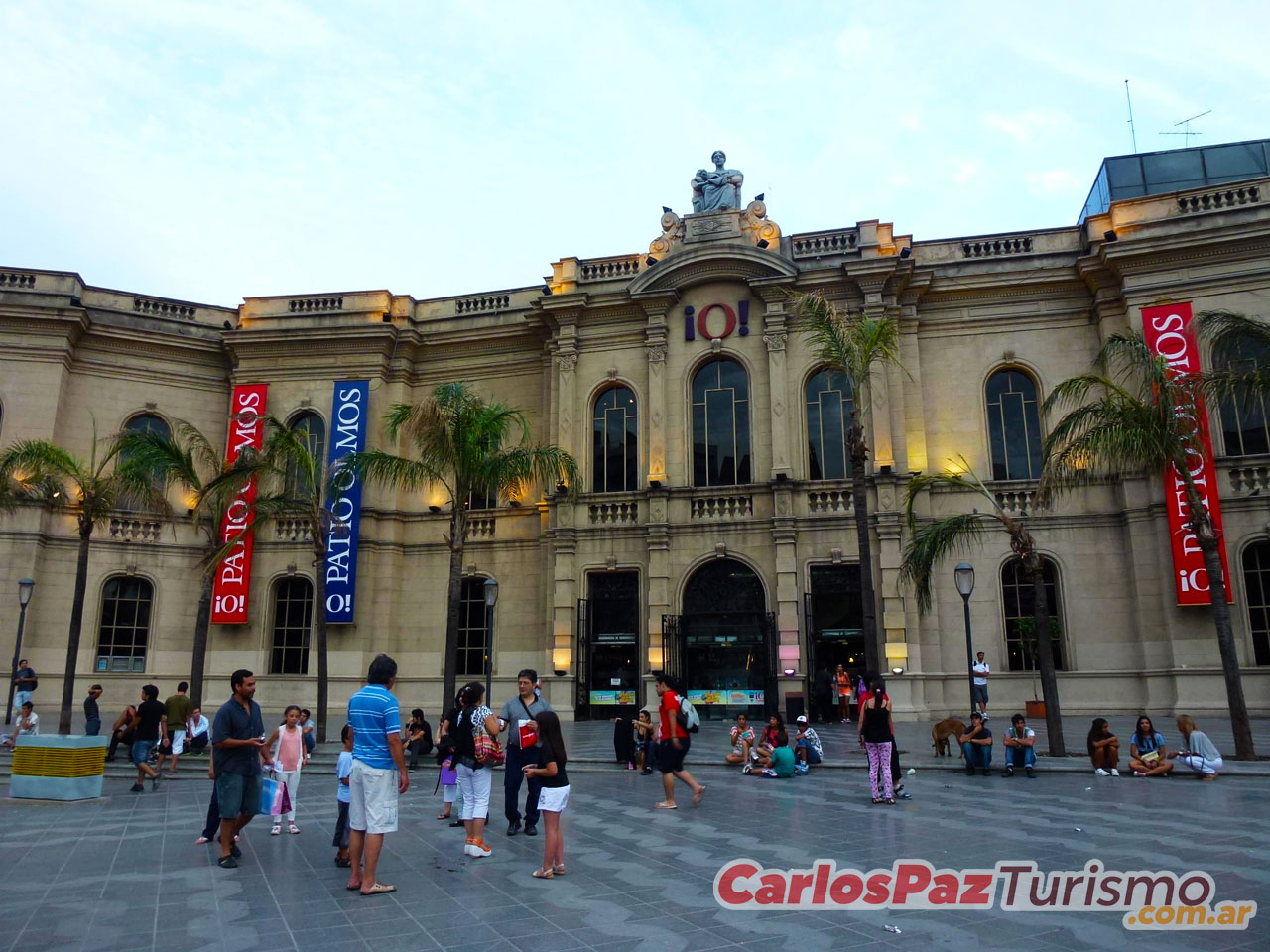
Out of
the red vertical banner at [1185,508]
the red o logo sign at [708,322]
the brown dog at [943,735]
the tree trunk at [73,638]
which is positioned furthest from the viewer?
the red o logo sign at [708,322]

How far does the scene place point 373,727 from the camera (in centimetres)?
772

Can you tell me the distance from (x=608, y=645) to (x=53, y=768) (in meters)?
14.7

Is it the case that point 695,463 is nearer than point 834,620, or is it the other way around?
point 834,620

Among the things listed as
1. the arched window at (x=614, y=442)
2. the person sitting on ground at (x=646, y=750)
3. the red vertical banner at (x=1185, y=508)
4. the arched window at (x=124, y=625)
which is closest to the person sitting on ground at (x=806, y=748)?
the person sitting on ground at (x=646, y=750)

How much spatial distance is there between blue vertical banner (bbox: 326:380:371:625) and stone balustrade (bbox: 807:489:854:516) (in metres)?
12.8

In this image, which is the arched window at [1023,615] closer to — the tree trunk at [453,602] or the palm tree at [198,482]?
the tree trunk at [453,602]

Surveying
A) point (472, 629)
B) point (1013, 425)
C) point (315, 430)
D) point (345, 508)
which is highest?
point (315, 430)

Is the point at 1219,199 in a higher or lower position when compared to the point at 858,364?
higher

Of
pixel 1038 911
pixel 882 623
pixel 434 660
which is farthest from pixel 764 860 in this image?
pixel 434 660

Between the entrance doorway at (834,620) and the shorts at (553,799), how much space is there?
1616 centimetres

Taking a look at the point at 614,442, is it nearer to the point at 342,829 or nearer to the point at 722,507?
the point at 722,507

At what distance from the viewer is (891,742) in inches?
489

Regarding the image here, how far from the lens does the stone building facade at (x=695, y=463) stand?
2298 centimetres

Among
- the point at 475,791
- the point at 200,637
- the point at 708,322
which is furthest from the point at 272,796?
the point at 708,322
